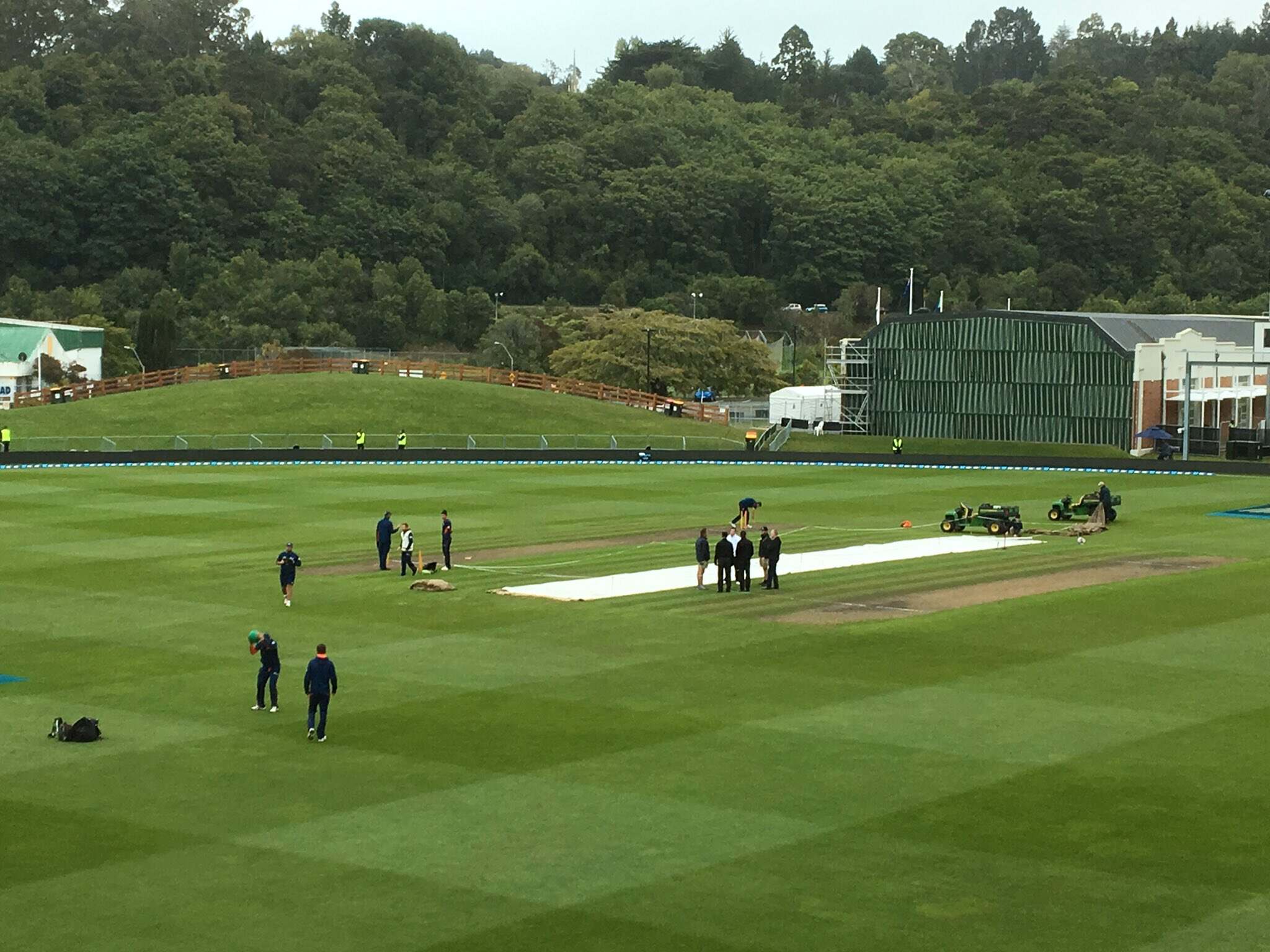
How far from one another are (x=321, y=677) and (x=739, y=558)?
18.4 meters

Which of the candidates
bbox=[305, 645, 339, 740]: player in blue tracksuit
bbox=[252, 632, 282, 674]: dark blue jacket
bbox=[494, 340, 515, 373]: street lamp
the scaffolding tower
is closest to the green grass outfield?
bbox=[305, 645, 339, 740]: player in blue tracksuit

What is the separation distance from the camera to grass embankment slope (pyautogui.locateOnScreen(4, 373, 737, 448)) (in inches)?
4163

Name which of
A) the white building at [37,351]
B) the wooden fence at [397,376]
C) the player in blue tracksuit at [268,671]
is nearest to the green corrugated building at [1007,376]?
the wooden fence at [397,376]

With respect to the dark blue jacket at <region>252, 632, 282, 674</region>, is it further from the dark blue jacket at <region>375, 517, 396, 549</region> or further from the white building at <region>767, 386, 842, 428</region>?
the white building at <region>767, 386, 842, 428</region>

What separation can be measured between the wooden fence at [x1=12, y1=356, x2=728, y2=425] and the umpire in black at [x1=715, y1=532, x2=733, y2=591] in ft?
248

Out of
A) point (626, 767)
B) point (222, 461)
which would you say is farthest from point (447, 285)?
point (626, 767)

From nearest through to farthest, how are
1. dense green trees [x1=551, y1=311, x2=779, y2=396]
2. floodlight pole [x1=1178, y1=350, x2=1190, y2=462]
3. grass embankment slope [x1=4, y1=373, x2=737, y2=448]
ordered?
1. floodlight pole [x1=1178, y1=350, x2=1190, y2=462]
2. grass embankment slope [x1=4, y1=373, x2=737, y2=448]
3. dense green trees [x1=551, y1=311, x2=779, y2=396]

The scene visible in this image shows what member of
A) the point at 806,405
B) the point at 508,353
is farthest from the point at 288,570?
the point at 508,353

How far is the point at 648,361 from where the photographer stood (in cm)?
13662

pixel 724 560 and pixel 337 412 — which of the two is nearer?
pixel 724 560

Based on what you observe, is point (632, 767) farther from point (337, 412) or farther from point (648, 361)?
point (648, 361)

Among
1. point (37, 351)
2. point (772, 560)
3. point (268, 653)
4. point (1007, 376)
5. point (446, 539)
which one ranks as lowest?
point (268, 653)

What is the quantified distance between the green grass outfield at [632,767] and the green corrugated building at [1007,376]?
59.5 m

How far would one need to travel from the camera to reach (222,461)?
9294 cm
